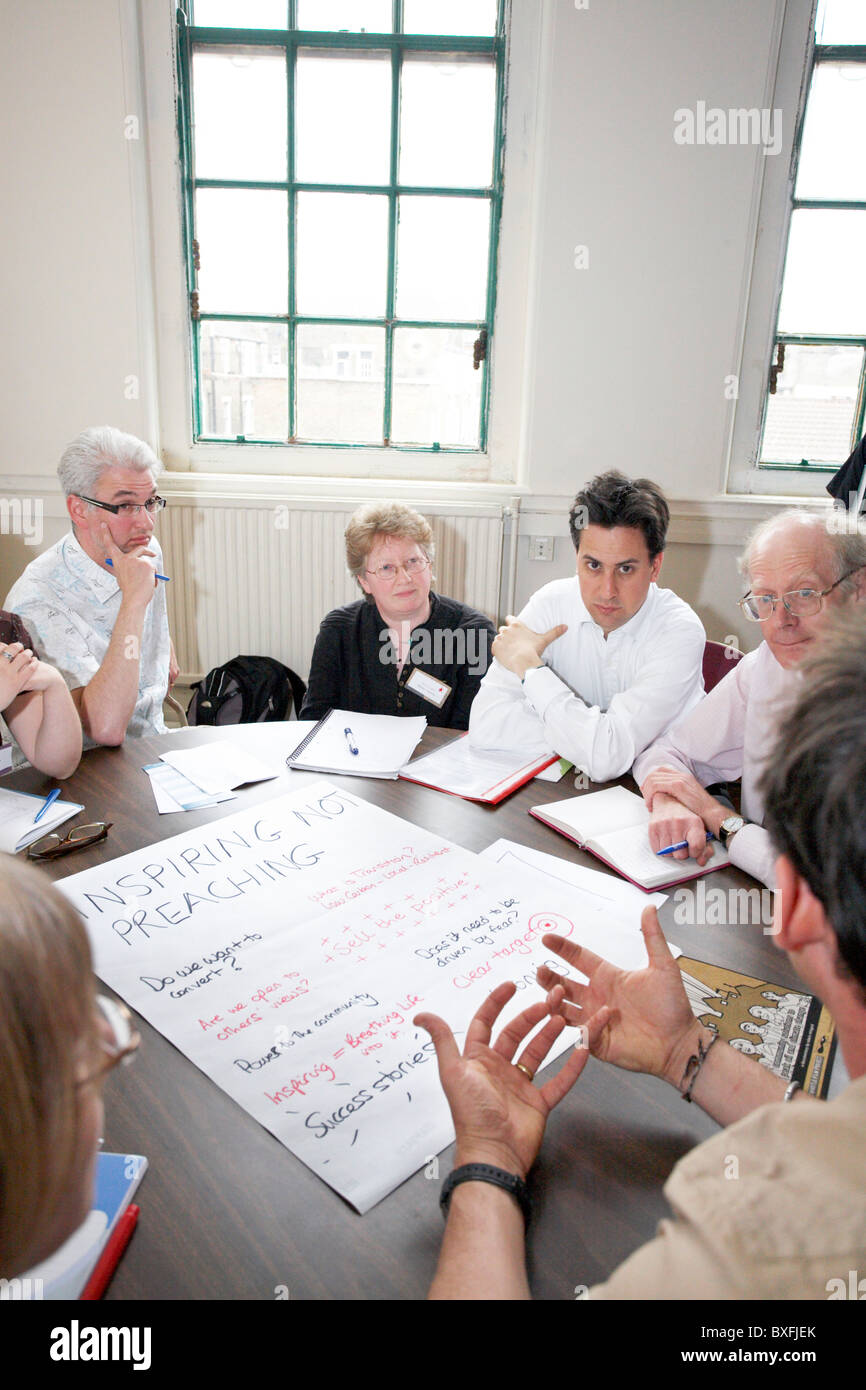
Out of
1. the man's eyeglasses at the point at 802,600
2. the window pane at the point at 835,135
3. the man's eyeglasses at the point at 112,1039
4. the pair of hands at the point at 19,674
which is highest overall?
the window pane at the point at 835,135

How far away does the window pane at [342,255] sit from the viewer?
131 inches

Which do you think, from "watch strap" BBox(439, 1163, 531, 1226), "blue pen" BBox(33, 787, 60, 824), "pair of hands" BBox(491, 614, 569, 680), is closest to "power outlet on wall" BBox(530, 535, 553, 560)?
"pair of hands" BBox(491, 614, 569, 680)

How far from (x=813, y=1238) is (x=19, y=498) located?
369 centimetres

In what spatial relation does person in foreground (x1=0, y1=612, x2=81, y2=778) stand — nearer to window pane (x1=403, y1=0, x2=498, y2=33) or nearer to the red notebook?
the red notebook

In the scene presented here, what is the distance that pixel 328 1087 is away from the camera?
88 centimetres

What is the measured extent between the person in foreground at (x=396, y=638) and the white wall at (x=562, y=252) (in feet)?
3.55

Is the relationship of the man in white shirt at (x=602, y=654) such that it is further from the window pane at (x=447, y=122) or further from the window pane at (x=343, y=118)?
the window pane at (x=343, y=118)

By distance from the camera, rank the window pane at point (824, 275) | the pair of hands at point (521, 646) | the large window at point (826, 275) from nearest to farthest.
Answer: the pair of hands at point (521, 646)
the large window at point (826, 275)
the window pane at point (824, 275)

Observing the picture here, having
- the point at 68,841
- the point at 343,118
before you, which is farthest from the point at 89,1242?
the point at 343,118

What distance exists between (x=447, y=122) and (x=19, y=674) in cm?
288

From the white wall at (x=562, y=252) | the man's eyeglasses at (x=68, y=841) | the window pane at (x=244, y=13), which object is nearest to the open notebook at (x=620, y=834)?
the man's eyeglasses at (x=68, y=841)

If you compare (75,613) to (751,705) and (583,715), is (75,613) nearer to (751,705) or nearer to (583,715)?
(583,715)

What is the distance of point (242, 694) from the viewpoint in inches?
131
